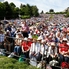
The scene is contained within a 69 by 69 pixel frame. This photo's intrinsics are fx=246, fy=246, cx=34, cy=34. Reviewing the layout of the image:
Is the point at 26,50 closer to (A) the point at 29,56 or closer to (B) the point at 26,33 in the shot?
(A) the point at 29,56

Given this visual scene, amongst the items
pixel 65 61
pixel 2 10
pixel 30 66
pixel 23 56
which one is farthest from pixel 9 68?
pixel 2 10

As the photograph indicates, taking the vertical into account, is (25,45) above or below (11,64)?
above

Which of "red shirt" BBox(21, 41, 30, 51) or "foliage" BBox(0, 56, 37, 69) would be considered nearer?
"foliage" BBox(0, 56, 37, 69)

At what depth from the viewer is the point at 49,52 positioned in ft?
33.5

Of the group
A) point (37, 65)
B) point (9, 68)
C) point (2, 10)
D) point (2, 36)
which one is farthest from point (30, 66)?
point (2, 10)

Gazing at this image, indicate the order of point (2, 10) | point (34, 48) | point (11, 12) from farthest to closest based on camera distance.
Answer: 1. point (11, 12)
2. point (2, 10)
3. point (34, 48)

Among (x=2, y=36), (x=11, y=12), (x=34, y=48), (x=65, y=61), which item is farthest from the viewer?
(x=11, y=12)

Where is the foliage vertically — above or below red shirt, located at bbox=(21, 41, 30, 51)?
below

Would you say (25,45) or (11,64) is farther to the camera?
(25,45)

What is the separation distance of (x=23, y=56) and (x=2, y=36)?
2298 mm

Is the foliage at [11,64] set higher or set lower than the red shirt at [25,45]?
lower

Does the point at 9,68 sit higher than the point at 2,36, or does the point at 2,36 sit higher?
the point at 2,36

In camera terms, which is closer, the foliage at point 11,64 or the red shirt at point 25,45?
the foliage at point 11,64

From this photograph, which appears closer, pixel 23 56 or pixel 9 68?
pixel 9 68
